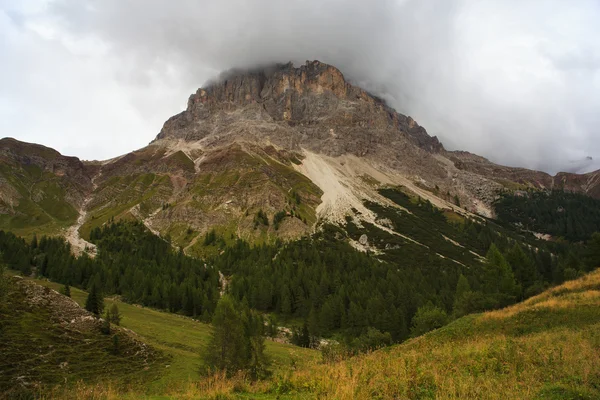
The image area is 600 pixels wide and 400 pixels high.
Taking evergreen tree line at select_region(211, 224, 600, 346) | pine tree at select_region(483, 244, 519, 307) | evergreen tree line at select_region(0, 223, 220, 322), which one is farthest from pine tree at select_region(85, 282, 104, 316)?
pine tree at select_region(483, 244, 519, 307)

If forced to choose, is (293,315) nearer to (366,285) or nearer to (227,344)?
(366,285)

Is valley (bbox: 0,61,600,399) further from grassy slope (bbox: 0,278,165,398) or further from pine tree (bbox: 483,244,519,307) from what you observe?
pine tree (bbox: 483,244,519,307)

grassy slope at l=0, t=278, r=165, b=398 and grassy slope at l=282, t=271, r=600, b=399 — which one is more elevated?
grassy slope at l=282, t=271, r=600, b=399

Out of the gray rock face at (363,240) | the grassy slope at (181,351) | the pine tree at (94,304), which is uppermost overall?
the gray rock face at (363,240)

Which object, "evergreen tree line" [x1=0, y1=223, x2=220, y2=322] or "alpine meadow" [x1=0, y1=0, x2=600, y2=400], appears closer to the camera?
"alpine meadow" [x1=0, y1=0, x2=600, y2=400]

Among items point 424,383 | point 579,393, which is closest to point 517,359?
point 579,393

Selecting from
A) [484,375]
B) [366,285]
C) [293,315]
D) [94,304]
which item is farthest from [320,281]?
[484,375]

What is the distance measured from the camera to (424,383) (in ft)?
33.3

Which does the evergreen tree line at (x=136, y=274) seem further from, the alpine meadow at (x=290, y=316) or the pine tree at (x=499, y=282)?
the pine tree at (x=499, y=282)

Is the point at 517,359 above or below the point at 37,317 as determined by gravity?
above

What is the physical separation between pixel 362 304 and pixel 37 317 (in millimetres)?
78961

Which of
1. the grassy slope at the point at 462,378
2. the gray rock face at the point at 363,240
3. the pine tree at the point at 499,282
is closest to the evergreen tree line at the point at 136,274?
the pine tree at the point at 499,282

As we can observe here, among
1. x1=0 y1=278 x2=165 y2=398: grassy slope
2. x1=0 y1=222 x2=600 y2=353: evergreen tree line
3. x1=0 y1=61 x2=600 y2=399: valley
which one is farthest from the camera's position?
x1=0 y1=222 x2=600 y2=353: evergreen tree line

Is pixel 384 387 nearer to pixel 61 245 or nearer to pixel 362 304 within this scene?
pixel 362 304
